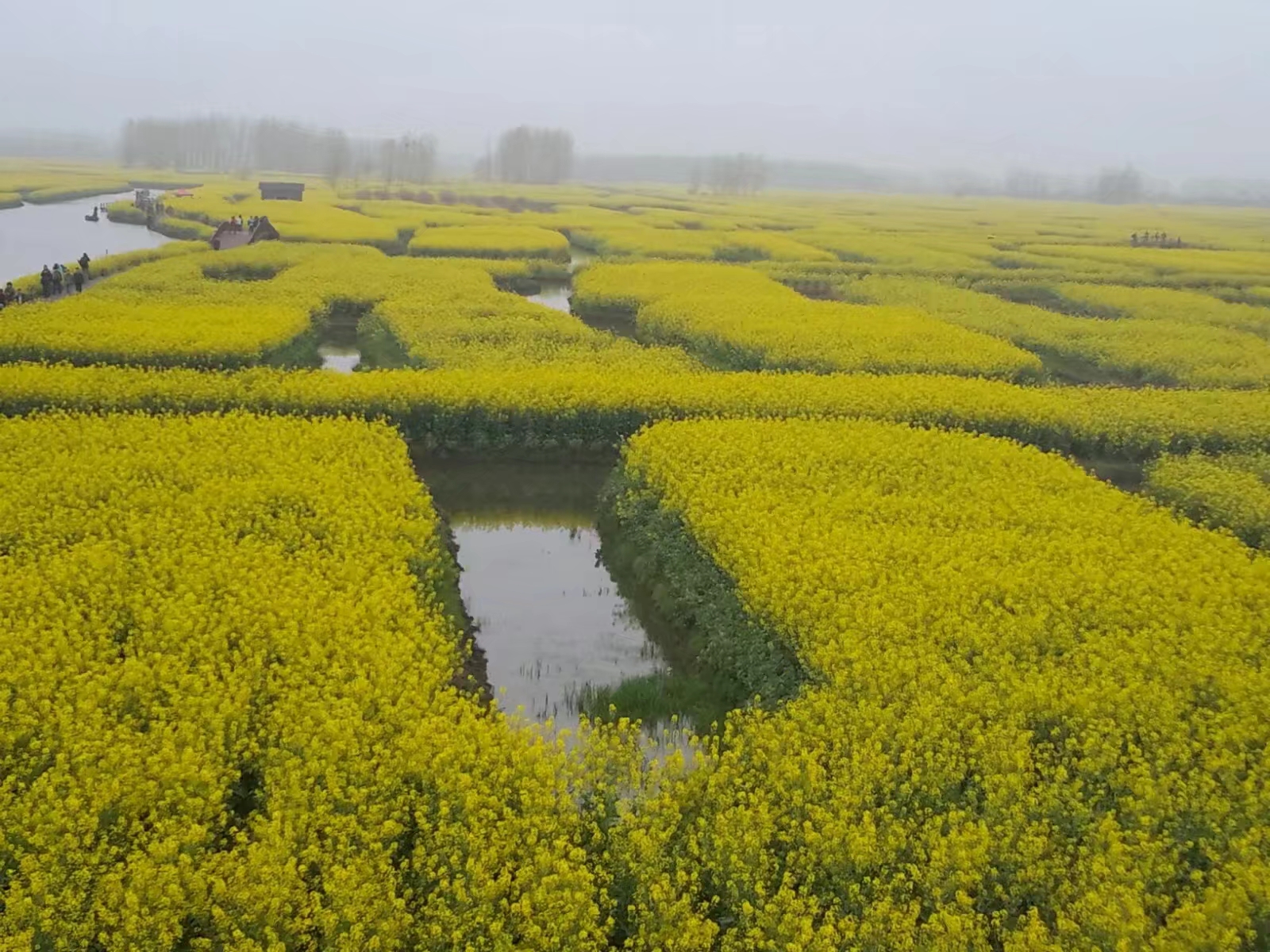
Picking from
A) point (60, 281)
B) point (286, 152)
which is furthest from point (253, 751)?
point (286, 152)

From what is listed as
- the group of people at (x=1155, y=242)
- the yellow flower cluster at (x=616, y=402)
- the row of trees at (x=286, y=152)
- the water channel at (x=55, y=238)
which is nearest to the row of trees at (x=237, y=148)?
the row of trees at (x=286, y=152)

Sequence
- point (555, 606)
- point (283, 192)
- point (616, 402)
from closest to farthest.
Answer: point (555, 606) → point (616, 402) → point (283, 192)


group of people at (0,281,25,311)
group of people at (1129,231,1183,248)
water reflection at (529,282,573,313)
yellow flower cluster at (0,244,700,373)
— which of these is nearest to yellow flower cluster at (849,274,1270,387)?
water reflection at (529,282,573,313)

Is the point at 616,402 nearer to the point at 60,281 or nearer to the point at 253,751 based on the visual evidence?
the point at 253,751

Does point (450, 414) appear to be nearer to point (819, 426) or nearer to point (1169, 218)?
point (819, 426)

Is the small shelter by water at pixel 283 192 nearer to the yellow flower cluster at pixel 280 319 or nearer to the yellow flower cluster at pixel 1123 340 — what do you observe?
the yellow flower cluster at pixel 280 319

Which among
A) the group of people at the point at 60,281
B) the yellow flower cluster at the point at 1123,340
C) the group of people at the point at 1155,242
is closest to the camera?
the yellow flower cluster at the point at 1123,340
